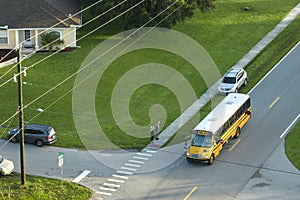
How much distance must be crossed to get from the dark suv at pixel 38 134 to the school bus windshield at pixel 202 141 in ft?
36.2

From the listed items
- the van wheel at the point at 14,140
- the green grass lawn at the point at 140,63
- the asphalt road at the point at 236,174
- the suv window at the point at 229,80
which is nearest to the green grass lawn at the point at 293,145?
the asphalt road at the point at 236,174

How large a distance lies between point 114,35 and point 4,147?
2743 cm

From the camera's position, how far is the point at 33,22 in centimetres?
6831

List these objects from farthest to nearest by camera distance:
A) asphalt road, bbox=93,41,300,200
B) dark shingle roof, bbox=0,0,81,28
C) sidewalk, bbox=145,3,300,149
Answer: dark shingle roof, bbox=0,0,81,28, sidewalk, bbox=145,3,300,149, asphalt road, bbox=93,41,300,200

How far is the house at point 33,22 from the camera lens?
6806 cm

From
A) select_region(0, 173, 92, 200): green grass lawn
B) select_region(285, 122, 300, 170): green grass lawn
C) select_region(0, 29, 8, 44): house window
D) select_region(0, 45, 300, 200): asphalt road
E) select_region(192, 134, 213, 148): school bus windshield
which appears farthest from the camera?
select_region(0, 29, 8, 44): house window

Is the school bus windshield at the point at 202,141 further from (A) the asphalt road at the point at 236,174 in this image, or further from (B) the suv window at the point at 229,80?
(B) the suv window at the point at 229,80

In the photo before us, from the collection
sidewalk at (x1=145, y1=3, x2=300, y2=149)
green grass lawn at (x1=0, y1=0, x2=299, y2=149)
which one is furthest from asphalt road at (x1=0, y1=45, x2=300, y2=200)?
green grass lawn at (x1=0, y1=0, x2=299, y2=149)

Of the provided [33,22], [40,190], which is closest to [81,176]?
[40,190]

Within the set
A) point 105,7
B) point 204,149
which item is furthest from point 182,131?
point 105,7

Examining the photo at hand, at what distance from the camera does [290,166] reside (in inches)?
1788

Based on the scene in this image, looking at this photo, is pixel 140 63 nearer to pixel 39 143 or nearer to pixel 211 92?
pixel 211 92

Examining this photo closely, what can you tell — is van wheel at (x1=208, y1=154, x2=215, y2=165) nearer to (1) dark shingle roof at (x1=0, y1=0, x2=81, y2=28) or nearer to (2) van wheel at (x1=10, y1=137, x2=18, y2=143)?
(2) van wheel at (x1=10, y1=137, x2=18, y2=143)

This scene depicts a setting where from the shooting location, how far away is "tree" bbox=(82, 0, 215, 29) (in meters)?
69.1
